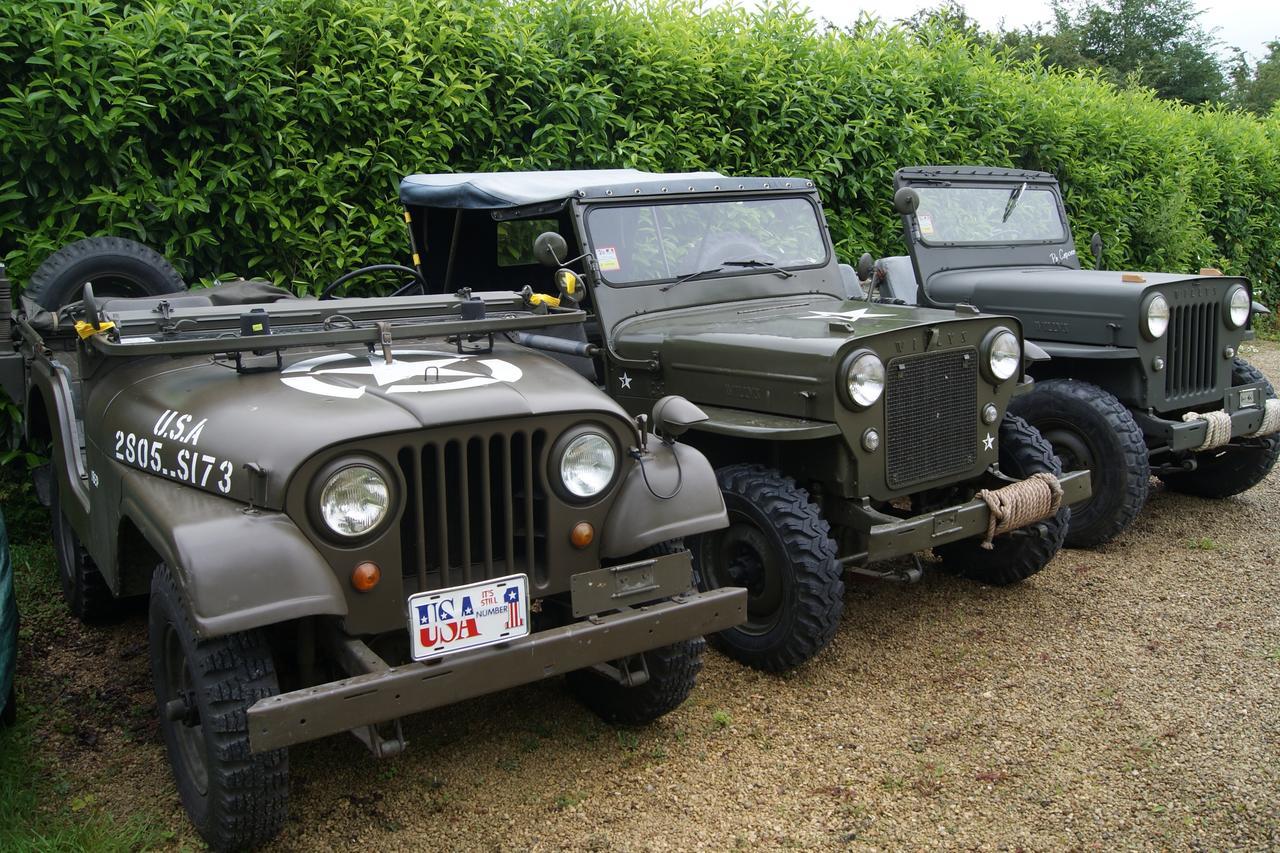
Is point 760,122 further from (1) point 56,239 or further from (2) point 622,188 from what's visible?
(1) point 56,239

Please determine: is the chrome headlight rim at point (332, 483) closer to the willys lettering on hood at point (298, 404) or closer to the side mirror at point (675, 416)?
the willys lettering on hood at point (298, 404)

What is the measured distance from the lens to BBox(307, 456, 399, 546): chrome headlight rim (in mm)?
2494

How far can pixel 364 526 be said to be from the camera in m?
2.55

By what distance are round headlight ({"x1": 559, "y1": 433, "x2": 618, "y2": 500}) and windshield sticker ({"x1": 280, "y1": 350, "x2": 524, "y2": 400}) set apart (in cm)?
29

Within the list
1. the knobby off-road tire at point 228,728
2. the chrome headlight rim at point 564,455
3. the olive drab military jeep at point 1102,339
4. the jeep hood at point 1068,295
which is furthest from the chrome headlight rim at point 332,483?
the jeep hood at point 1068,295

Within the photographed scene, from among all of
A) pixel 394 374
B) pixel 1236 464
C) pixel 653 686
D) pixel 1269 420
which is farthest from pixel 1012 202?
pixel 394 374

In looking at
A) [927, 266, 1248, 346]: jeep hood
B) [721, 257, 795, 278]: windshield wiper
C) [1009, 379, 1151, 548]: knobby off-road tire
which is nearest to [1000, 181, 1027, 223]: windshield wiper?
[927, 266, 1248, 346]: jeep hood

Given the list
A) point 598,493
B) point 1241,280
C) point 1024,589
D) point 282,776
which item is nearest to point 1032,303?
point 1241,280

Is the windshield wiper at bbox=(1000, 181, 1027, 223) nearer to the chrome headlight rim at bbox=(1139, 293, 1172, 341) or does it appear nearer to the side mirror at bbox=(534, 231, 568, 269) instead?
the chrome headlight rim at bbox=(1139, 293, 1172, 341)

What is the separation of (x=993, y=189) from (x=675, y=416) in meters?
3.98

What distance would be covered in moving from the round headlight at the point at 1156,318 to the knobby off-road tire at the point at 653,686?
313 centimetres

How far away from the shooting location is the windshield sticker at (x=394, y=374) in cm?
282

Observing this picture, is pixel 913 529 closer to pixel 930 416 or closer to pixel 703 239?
pixel 930 416

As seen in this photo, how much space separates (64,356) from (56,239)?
115 cm
